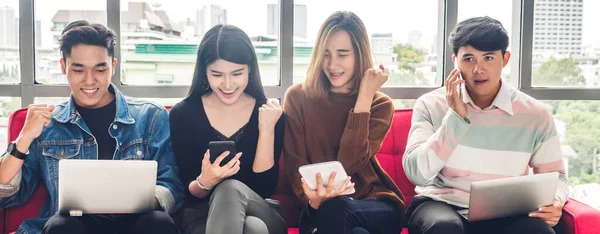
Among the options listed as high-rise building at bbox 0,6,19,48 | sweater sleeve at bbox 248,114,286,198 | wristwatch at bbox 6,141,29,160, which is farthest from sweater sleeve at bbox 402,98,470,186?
high-rise building at bbox 0,6,19,48

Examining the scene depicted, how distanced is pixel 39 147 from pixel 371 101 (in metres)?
1.24

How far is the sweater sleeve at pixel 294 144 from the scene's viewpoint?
1.98 m

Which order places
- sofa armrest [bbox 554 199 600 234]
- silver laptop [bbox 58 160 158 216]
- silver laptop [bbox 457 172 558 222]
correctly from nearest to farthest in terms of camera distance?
1. silver laptop [bbox 58 160 158 216]
2. silver laptop [bbox 457 172 558 222]
3. sofa armrest [bbox 554 199 600 234]

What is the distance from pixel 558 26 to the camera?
278cm

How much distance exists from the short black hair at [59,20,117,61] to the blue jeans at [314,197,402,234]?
3.27 feet

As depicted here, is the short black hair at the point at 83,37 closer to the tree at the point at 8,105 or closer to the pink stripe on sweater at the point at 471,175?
the tree at the point at 8,105

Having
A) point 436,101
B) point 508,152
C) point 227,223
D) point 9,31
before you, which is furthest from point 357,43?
point 9,31

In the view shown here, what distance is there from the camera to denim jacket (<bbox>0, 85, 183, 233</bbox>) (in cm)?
188

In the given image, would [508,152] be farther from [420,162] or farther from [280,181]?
[280,181]

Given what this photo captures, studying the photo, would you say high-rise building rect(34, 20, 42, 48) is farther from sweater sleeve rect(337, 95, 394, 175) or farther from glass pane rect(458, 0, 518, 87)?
glass pane rect(458, 0, 518, 87)

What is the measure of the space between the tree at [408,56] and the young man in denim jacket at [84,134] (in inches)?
51.2

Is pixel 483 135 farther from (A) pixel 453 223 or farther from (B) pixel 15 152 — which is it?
(B) pixel 15 152

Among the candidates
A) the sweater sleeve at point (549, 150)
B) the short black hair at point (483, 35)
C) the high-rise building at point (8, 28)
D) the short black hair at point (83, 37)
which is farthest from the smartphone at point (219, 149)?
the high-rise building at point (8, 28)

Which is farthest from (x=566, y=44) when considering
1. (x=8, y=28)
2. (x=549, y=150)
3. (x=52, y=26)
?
(x=8, y=28)
